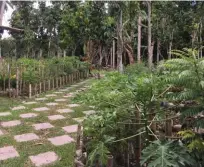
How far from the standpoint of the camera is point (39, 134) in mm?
4535

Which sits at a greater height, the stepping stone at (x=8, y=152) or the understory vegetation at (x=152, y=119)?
the understory vegetation at (x=152, y=119)

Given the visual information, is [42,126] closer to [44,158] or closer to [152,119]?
[44,158]

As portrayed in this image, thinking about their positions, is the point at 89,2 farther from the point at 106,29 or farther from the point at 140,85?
the point at 140,85

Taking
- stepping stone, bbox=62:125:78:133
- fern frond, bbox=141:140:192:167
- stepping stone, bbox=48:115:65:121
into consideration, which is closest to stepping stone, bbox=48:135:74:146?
stepping stone, bbox=62:125:78:133

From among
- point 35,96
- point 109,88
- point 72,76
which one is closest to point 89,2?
point 72,76

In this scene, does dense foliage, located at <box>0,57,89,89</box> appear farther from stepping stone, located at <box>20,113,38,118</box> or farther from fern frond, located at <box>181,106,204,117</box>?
fern frond, located at <box>181,106,204,117</box>

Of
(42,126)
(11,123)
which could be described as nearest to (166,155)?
(42,126)

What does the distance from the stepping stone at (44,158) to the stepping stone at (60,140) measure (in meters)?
0.37

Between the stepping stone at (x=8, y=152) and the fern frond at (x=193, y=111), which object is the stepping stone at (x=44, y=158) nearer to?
the stepping stone at (x=8, y=152)

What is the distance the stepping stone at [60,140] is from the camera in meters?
4.13

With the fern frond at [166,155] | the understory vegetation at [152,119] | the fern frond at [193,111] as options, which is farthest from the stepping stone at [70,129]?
the fern frond at [193,111]

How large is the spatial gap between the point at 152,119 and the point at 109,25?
13.9 metres

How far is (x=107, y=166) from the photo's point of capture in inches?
90.0

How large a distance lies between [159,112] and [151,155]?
55 centimetres
